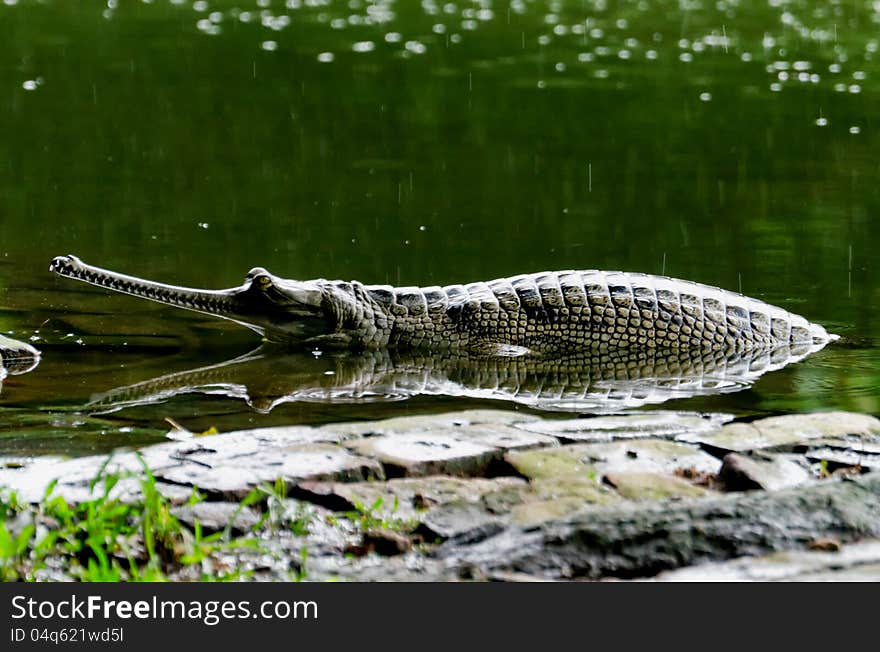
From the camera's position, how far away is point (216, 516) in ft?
15.5

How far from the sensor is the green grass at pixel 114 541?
4199 millimetres

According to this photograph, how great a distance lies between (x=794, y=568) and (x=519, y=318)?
5234 millimetres

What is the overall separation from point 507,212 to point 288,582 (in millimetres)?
9678

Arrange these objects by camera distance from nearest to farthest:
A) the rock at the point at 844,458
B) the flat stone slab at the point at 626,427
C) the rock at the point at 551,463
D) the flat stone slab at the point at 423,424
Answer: the rock at the point at 551,463 < the rock at the point at 844,458 < the flat stone slab at the point at 423,424 < the flat stone slab at the point at 626,427

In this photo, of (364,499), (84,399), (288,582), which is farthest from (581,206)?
(288,582)

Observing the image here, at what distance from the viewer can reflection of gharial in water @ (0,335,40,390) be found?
8023mm

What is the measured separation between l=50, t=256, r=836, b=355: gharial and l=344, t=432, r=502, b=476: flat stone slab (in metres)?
3.45

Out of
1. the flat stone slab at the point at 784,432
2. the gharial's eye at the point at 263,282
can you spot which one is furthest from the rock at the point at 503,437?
the gharial's eye at the point at 263,282

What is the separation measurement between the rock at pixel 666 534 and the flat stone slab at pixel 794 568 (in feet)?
0.25

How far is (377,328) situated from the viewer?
30.5 feet

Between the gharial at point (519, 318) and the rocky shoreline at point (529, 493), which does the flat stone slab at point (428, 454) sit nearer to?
the rocky shoreline at point (529, 493)

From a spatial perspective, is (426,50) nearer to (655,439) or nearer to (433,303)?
(433,303)

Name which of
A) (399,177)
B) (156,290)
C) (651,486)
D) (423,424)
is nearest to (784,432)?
(651,486)

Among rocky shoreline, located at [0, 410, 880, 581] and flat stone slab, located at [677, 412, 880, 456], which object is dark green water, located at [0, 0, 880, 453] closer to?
rocky shoreline, located at [0, 410, 880, 581]
